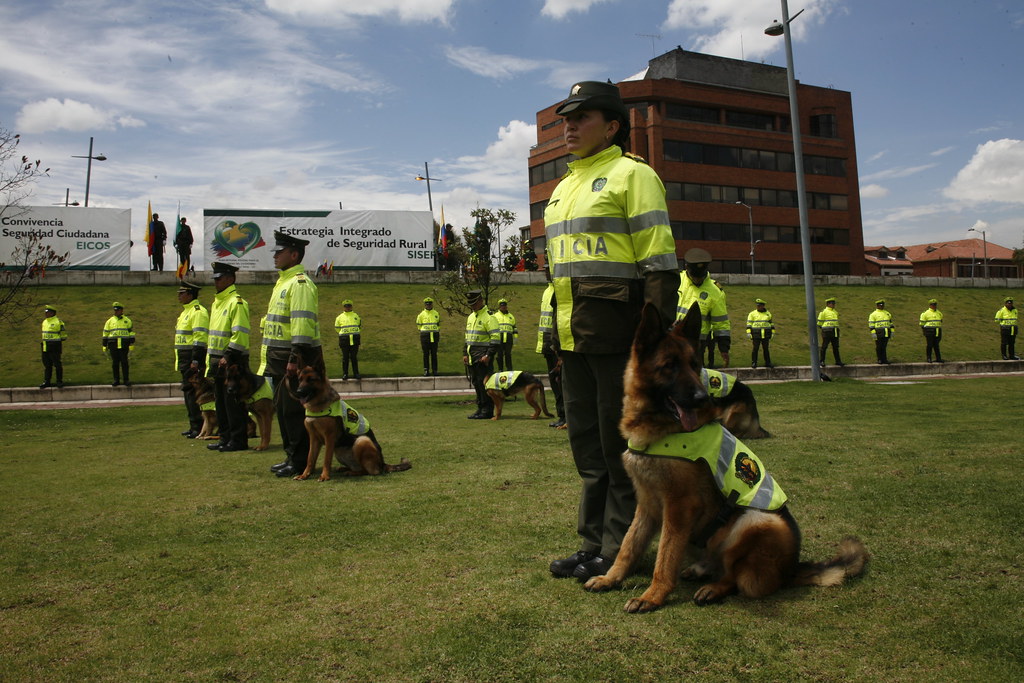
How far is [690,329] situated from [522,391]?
892 centimetres

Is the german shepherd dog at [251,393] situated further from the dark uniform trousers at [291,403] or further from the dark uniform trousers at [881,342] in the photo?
the dark uniform trousers at [881,342]

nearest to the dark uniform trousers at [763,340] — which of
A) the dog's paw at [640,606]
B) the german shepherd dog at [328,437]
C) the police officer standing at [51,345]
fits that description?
the german shepherd dog at [328,437]

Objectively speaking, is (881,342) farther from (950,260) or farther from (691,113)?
(950,260)

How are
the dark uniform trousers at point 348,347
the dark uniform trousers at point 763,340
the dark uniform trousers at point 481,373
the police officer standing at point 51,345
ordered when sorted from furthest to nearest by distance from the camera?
the dark uniform trousers at point 763,340, the dark uniform trousers at point 348,347, the police officer standing at point 51,345, the dark uniform trousers at point 481,373

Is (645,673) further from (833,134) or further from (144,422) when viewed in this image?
(833,134)

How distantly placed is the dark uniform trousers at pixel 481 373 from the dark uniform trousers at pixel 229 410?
14.5ft

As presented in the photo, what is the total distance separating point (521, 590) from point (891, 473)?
3.93 m

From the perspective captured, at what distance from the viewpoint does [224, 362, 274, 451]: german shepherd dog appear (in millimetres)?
8789

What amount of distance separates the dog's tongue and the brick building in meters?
53.9

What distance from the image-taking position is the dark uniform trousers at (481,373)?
12328 millimetres

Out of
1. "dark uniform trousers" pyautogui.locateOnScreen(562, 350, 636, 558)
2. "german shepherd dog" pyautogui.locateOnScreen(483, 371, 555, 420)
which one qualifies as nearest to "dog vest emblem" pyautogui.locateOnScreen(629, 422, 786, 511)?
"dark uniform trousers" pyautogui.locateOnScreen(562, 350, 636, 558)

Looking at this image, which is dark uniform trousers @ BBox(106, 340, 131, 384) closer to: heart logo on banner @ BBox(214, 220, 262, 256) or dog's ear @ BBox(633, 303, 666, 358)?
heart logo on banner @ BBox(214, 220, 262, 256)

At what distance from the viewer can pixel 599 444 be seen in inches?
146

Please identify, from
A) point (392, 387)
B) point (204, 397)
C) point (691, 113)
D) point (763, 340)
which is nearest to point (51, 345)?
point (392, 387)
